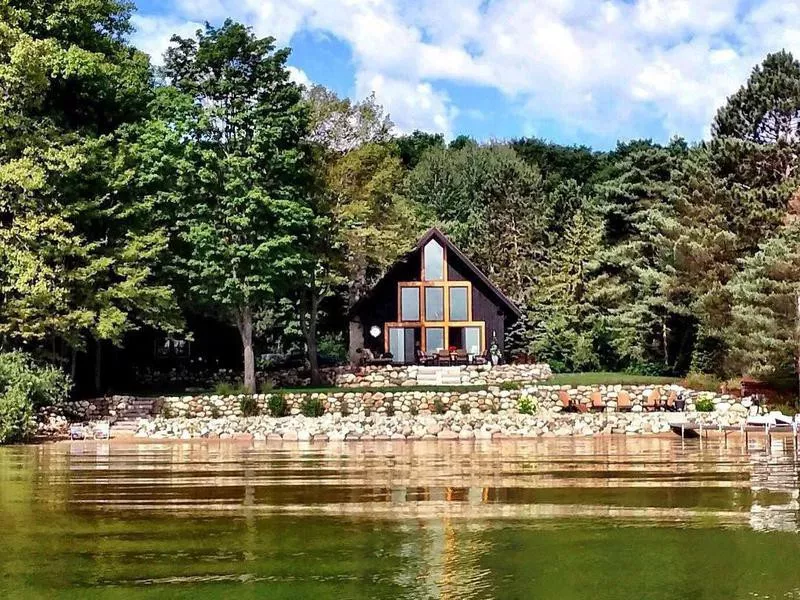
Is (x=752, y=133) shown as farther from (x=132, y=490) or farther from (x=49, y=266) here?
(x=132, y=490)

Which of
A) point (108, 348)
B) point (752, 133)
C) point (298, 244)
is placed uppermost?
point (752, 133)

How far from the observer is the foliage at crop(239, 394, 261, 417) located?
107ft

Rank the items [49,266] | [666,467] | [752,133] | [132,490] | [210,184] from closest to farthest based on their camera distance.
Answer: [132,490]
[666,467]
[49,266]
[210,184]
[752,133]

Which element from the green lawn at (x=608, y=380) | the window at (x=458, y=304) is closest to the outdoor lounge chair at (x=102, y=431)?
the green lawn at (x=608, y=380)

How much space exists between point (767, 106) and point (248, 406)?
2070 centimetres

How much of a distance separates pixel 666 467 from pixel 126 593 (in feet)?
39.4

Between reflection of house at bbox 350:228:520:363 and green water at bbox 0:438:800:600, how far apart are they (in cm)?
2445

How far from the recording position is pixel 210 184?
3547cm

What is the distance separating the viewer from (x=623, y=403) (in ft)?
108

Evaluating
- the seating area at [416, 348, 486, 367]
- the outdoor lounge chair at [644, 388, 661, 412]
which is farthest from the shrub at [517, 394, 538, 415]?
the seating area at [416, 348, 486, 367]

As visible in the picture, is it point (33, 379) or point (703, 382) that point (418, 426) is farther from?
point (703, 382)

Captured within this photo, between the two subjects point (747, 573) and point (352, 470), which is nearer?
point (747, 573)

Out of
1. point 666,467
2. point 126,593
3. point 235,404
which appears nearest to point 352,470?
point 666,467

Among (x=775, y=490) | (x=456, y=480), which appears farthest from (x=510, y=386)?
(x=775, y=490)
